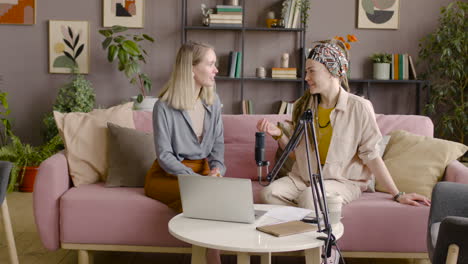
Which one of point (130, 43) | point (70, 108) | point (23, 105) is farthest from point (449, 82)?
point (23, 105)

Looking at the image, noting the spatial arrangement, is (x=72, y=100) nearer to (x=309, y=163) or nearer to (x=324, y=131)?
(x=324, y=131)

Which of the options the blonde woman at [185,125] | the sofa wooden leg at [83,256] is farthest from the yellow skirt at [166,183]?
the sofa wooden leg at [83,256]

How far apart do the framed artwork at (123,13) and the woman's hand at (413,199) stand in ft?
12.5

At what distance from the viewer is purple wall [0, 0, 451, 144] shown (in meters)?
5.97

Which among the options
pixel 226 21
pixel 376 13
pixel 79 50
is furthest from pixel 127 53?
pixel 376 13

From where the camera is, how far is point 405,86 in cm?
609

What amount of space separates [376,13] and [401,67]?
2.02ft

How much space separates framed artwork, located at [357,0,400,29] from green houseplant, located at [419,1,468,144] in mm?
410

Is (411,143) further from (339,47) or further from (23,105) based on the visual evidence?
(23,105)

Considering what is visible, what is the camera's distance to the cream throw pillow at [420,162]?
10.0 ft

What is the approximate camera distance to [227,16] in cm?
580

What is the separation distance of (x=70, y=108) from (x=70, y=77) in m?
0.54

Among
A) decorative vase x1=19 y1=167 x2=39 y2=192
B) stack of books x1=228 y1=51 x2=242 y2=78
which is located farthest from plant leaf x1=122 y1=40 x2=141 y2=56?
decorative vase x1=19 y1=167 x2=39 y2=192

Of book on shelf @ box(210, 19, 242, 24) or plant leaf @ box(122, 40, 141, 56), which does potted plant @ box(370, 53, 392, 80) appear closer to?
book on shelf @ box(210, 19, 242, 24)
